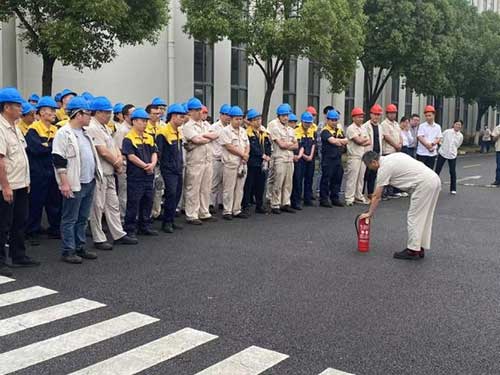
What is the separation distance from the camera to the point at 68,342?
4.47 metres

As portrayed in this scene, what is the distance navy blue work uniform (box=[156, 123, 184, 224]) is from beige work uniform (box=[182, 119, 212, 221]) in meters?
0.47

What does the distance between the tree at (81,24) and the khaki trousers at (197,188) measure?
473 centimetres

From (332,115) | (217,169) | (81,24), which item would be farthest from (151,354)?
(81,24)

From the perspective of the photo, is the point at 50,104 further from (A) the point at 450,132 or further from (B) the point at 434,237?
(A) the point at 450,132

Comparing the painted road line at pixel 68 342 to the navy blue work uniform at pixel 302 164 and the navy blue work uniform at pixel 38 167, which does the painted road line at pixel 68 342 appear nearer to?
the navy blue work uniform at pixel 38 167

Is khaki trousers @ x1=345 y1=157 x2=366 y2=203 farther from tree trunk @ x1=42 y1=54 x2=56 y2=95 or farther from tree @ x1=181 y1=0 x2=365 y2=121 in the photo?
tree trunk @ x1=42 y1=54 x2=56 y2=95

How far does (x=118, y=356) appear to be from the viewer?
13.9 feet

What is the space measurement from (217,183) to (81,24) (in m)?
5.26

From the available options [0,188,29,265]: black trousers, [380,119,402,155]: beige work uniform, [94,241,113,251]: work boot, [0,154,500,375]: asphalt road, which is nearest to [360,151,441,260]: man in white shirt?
[0,154,500,375]: asphalt road

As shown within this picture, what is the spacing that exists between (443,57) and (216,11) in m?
13.1

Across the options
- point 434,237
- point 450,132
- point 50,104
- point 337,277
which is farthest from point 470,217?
point 50,104

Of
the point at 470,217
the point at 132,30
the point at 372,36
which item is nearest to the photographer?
the point at 470,217

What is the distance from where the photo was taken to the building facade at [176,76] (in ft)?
53.1

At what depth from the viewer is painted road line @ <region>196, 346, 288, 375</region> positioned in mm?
4004
